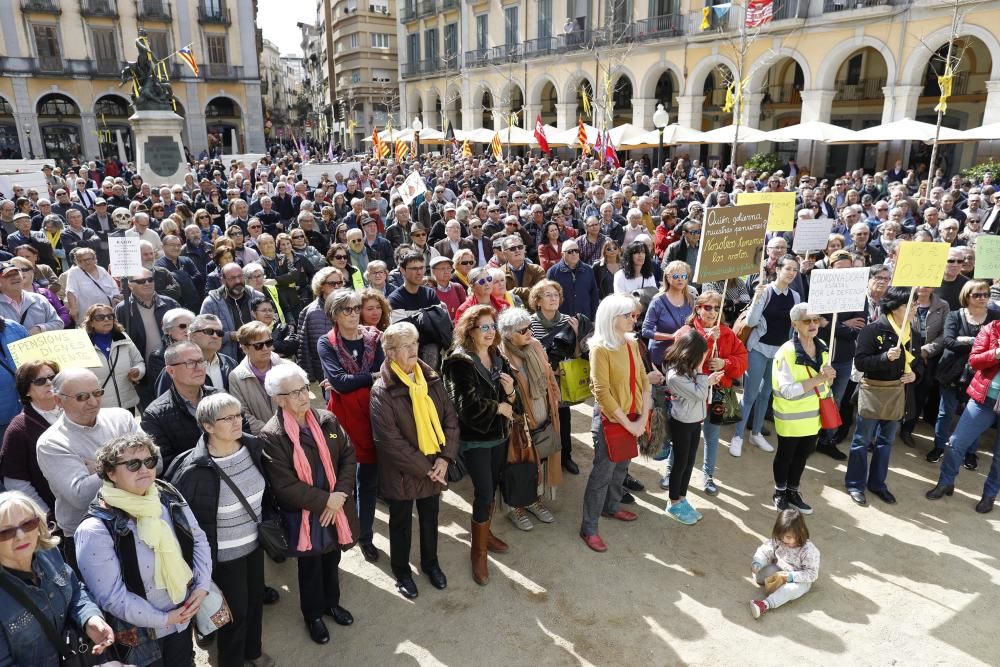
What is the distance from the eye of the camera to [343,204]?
11875 millimetres

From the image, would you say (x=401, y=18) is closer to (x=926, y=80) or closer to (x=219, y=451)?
(x=926, y=80)

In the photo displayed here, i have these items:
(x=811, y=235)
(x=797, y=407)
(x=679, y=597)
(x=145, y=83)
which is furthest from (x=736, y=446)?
(x=145, y=83)

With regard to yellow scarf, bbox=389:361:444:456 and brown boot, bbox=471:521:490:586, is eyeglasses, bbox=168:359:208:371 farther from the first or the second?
brown boot, bbox=471:521:490:586

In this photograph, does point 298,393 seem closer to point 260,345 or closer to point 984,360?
point 260,345

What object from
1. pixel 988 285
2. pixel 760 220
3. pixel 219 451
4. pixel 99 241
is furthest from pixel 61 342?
pixel 988 285

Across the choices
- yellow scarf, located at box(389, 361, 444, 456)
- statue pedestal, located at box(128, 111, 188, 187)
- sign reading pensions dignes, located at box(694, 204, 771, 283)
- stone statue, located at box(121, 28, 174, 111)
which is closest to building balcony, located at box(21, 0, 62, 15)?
stone statue, located at box(121, 28, 174, 111)

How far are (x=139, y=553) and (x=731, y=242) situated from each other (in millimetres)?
4604

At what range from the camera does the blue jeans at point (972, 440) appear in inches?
201

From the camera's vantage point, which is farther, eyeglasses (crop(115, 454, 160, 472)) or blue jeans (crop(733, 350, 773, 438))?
blue jeans (crop(733, 350, 773, 438))

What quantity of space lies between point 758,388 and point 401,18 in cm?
4751

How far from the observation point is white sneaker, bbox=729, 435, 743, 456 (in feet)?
20.1

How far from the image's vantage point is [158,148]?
63.7 feet

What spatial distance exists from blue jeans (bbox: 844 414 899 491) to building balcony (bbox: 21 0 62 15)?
1901 inches

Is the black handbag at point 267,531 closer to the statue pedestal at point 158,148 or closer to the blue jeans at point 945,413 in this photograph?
the blue jeans at point 945,413
